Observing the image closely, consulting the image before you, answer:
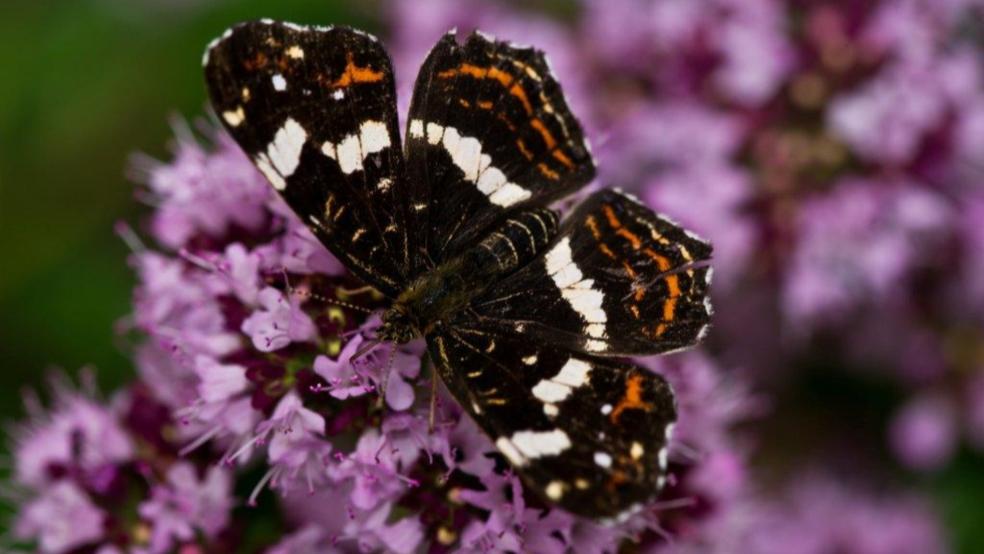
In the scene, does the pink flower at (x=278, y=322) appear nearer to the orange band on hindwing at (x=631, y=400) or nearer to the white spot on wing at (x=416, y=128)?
the white spot on wing at (x=416, y=128)

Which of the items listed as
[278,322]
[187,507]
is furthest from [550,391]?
[187,507]

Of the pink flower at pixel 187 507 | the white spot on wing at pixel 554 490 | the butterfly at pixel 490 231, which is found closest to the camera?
the white spot on wing at pixel 554 490

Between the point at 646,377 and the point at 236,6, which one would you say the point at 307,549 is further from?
the point at 236,6

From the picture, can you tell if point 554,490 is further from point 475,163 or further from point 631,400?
point 475,163

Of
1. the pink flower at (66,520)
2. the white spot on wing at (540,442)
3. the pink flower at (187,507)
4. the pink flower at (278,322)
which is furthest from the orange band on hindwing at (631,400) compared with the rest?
the pink flower at (66,520)

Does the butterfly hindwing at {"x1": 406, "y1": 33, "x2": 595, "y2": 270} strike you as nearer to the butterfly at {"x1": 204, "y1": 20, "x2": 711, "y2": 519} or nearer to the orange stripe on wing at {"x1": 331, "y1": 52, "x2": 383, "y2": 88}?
the butterfly at {"x1": 204, "y1": 20, "x2": 711, "y2": 519}

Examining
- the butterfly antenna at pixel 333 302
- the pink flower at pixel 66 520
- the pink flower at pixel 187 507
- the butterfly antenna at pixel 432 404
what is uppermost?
the butterfly antenna at pixel 333 302

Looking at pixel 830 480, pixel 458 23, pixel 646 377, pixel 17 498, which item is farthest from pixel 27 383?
pixel 830 480
